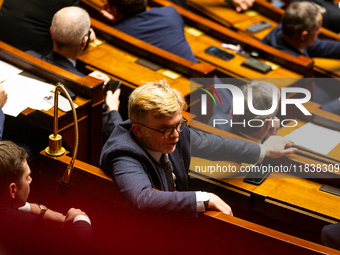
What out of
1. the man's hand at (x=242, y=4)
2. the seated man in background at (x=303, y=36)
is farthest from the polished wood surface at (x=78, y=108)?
the man's hand at (x=242, y=4)

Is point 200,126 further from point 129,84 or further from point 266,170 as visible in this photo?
point 129,84

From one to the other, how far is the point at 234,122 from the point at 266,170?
0.31 meters

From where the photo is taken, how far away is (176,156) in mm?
1991

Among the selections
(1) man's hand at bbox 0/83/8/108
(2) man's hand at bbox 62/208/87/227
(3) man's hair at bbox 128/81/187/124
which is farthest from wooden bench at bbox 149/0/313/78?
(2) man's hand at bbox 62/208/87/227

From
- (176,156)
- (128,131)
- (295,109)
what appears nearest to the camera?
(128,131)

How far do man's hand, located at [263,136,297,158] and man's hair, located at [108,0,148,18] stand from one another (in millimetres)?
1637

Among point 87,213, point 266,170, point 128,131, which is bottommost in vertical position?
point 87,213

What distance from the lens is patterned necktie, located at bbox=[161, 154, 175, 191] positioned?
1898 mm

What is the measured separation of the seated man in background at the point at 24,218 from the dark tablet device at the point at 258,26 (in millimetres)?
2560

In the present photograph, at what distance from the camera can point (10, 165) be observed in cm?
165

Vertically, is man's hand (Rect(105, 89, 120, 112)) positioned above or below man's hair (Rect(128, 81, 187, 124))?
below

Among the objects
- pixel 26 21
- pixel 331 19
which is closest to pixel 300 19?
pixel 331 19

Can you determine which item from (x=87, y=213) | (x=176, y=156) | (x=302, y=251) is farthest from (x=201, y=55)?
(x=302, y=251)

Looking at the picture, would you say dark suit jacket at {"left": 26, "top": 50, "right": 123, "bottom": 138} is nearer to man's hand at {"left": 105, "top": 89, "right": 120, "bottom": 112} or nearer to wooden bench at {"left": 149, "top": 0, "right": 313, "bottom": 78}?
man's hand at {"left": 105, "top": 89, "right": 120, "bottom": 112}
